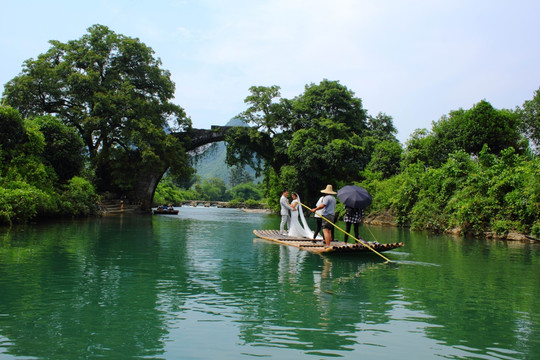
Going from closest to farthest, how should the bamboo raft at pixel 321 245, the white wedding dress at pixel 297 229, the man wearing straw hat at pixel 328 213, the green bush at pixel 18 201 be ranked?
the bamboo raft at pixel 321 245 → the man wearing straw hat at pixel 328 213 → the white wedding dress at pixel 297 229 → the green bush at pixel 18 201

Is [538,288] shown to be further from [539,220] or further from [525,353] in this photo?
[539,220]

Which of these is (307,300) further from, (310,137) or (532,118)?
(532,118)

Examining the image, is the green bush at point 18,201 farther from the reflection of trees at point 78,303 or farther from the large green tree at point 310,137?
the large green tree at point 310,137

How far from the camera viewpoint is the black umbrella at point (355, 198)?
11.1 m

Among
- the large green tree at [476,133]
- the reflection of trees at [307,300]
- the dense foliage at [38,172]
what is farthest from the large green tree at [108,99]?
the reflection of trees at [307,300]

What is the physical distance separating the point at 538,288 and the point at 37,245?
35.4 ft

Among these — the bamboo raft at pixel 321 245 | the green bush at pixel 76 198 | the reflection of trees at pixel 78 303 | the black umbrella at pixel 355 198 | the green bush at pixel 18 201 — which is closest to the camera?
the reflection of trees at pixel 78 303

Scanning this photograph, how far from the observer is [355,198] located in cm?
1112

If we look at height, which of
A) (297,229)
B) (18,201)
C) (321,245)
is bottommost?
(321,245)

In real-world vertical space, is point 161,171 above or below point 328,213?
above

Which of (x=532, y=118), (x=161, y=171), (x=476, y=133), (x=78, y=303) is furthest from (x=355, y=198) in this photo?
(x=532, y=118)

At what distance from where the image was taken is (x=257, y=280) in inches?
301

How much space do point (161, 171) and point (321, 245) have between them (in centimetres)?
2607

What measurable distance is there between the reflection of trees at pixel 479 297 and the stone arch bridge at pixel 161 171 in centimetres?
2802
